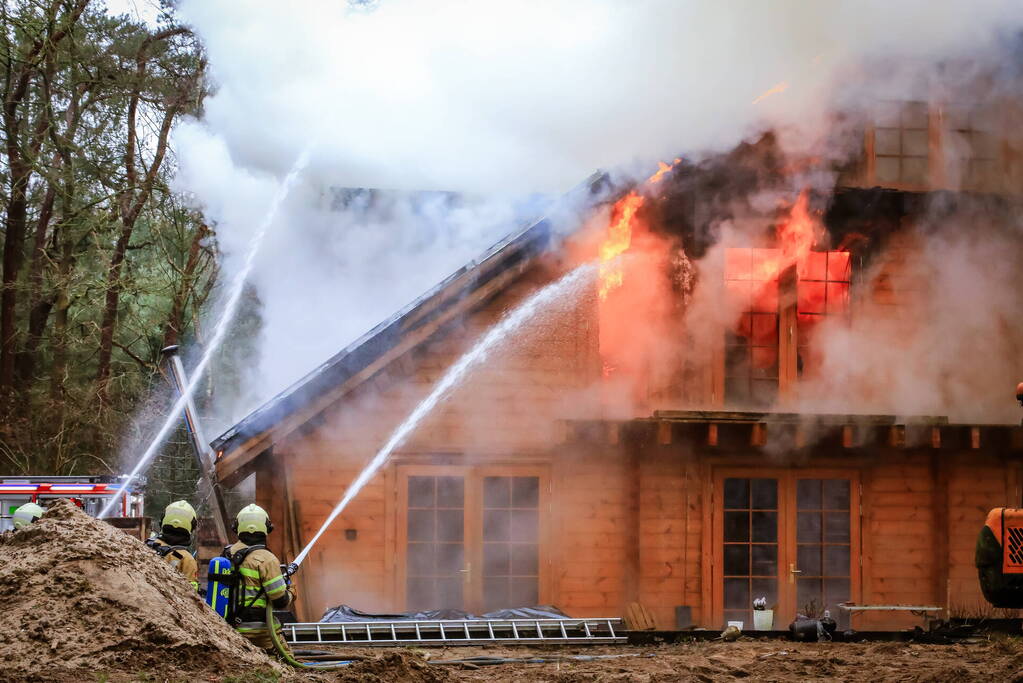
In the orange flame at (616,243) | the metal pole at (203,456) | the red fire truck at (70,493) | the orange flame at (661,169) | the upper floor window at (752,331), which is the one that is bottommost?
the red fire truck at (70,493)

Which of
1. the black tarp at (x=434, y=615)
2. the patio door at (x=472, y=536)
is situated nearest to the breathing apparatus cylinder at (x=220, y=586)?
the black tarp at (x=434, y=615)

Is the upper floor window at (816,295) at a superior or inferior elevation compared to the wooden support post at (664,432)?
superior

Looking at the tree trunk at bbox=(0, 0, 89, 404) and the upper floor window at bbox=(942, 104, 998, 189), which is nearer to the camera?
the upper floor window at bbox=(942, 104, 998, 189)

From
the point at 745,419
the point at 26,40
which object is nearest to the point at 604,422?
the point at 745,419

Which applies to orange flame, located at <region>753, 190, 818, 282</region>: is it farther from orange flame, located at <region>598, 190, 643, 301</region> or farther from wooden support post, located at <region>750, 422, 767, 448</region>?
wooden support post, located at <region>750, 422, 767, 448</region>

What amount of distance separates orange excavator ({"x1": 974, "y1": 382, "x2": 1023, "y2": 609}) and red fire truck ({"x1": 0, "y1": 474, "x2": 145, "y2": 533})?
10.6 metres

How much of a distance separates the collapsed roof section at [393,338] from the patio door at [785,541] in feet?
12.5

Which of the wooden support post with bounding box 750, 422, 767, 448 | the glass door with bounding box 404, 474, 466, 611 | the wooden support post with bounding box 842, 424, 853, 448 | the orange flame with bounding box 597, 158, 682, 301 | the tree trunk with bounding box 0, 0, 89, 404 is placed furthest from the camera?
the tree trunk with bounding box 0, 0, 89, 404

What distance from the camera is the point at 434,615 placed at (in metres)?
13.0

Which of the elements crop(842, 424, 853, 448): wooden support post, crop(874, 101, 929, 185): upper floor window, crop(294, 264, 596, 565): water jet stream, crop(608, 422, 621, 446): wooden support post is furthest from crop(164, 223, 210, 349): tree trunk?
crop(842, 424, 853, 448): wooden support post

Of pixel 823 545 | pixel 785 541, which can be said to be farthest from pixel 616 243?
pixel 823 545

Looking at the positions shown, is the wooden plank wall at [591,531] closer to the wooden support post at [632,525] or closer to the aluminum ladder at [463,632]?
the wooden support post at [632,525]

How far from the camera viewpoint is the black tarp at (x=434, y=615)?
1253 centimetres

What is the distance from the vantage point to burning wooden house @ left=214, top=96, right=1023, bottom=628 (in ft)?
45.8
